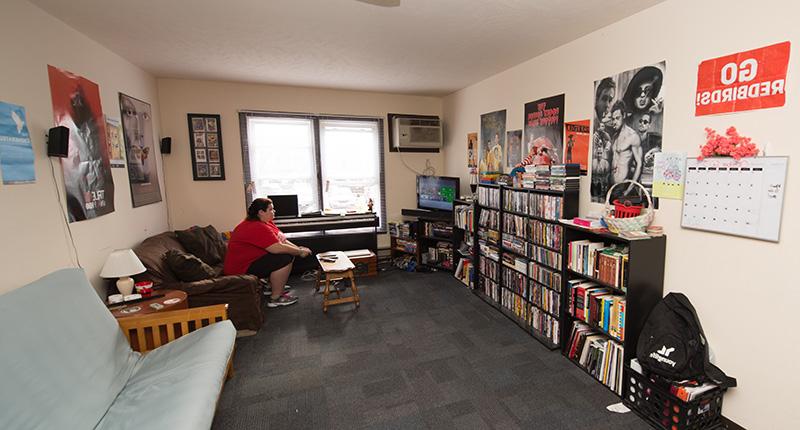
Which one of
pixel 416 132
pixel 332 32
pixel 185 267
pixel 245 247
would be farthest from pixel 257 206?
pixel 416 132

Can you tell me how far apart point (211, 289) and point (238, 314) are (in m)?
0.33

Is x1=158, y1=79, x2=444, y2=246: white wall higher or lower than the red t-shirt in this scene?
higher

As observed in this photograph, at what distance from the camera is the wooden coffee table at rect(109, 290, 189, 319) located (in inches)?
95.4

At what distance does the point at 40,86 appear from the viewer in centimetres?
220

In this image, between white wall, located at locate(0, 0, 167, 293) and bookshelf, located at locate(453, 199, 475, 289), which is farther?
bookshelf, located at locate(453, 199, 475, 289)

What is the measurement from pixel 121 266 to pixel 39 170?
2.62 feet

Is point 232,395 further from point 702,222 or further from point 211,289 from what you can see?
point 702,222

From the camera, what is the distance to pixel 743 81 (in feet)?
6.18

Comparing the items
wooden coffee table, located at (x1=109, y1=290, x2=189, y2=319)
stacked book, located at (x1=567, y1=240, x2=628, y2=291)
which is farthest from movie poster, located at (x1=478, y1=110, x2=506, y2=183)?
wooden coffee table, located at (x1=109, y1=290, x2=189, y2=319)

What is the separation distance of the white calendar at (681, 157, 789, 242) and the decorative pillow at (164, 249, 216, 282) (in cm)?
369

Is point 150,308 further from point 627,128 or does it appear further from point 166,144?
point 627,128

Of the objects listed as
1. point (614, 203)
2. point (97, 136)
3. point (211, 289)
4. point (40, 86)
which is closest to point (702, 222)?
point (614, 203)

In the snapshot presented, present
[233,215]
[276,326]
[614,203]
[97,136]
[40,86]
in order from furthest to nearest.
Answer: [233,215]
[276,326]
[97,136]
[614,203]
[40,86]

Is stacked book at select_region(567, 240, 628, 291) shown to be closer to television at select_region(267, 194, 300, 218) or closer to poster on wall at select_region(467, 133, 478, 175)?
poster on wall at select_region(467, 133, 478, 175)
